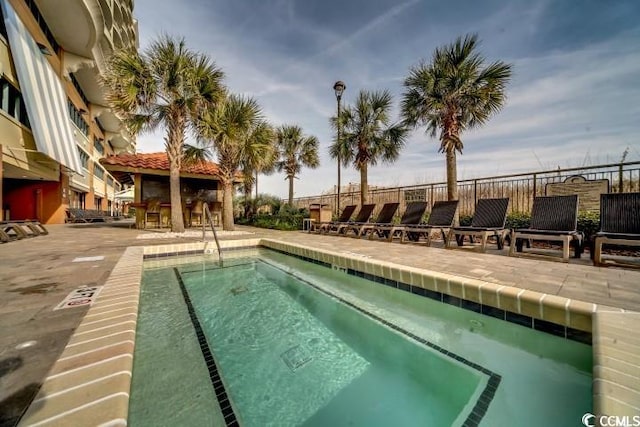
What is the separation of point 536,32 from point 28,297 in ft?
45.1

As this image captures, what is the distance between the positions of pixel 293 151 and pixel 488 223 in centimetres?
1320

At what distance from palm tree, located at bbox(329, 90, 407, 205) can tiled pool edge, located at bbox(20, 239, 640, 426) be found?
31.8ft

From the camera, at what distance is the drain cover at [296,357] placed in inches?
86.1

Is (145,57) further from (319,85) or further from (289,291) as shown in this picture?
(289,291)

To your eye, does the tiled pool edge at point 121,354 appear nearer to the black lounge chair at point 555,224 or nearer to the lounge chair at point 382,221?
the black lounge chair at point 555,224

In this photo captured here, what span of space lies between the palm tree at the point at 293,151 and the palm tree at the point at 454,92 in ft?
28.3

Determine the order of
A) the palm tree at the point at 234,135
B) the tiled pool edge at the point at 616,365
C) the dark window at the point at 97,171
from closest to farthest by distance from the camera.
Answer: the tiled pool edge at the point at 616,365 < the palm tree at the point at 234,135 < the dark window at the point at 97,171

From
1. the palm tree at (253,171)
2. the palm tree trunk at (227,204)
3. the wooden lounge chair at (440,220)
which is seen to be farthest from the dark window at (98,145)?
the wooden lounge chair at (440,220)

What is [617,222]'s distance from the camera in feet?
13.9

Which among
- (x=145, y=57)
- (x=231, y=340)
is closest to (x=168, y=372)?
(x=231, y=340)

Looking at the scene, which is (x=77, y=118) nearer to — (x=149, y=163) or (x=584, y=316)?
(x=149, y=163)

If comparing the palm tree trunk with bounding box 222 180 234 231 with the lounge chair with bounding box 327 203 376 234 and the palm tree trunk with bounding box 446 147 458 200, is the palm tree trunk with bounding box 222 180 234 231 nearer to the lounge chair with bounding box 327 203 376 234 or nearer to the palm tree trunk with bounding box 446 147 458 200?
the lounge chair with bounding box 327 203 376 234

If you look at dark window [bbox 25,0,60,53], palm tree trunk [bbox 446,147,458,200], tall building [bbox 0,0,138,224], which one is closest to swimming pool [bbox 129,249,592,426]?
palm tree trunk [bbox 446,147,458,200]

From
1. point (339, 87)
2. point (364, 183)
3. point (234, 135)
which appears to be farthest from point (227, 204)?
point (339, 87)
